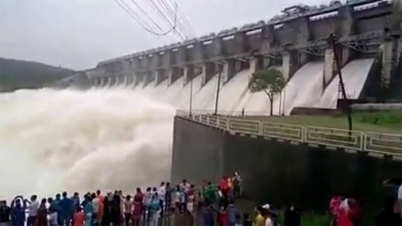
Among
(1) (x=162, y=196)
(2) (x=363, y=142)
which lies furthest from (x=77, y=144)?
(2) (x=363, y=142)

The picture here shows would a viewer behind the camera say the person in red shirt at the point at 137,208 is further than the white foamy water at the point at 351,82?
No

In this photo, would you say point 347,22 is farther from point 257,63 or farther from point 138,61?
point 138,61

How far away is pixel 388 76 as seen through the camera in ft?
23.7

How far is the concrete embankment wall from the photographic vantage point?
13.3 feet

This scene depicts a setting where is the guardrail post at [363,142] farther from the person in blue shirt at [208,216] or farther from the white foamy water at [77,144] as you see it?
the white foamy water at [77,144]

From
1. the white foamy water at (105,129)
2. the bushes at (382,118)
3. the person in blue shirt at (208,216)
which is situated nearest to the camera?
the person in blue shirt at (208,216)

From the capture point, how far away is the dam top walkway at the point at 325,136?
4074 millimetres

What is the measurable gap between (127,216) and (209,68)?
889cm

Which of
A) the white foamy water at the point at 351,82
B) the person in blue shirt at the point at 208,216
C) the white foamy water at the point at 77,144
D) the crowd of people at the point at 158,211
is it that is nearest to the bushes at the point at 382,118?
the crowd of people at the point at 158,211

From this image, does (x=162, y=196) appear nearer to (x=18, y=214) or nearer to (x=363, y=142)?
(x=18, y=214)

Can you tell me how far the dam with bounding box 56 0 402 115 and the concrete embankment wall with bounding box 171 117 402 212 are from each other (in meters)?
1.56

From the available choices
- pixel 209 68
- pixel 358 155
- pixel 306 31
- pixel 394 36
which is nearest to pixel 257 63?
pixel 306 31

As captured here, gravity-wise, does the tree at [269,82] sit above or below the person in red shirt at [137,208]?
above

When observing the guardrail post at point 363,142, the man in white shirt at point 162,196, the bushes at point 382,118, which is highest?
the bushes at point 382,118
